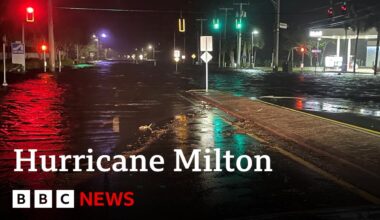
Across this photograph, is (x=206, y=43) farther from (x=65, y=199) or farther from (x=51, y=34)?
(x=51, y=34)

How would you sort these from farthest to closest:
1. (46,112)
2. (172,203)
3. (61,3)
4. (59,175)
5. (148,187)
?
1. (61,3)
2. (46,112)
3. (59,175)
4. (148,187)
5. (172,203)

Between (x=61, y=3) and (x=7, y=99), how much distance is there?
206 ft

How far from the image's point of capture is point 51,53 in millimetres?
57406

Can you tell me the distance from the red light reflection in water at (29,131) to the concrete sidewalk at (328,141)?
197 inches

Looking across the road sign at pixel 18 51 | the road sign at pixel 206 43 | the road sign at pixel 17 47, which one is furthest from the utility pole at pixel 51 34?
the road sign at pixel 206 43

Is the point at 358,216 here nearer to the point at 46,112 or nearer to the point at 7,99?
the point at 46,112

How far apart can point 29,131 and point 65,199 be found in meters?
6.92

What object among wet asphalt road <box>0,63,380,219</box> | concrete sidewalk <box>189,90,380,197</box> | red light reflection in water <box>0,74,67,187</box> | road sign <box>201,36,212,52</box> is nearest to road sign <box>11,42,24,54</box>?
red light reflection in water <box>0,74,67,187</box>

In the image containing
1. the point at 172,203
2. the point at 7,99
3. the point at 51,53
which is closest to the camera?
the point at 172,203

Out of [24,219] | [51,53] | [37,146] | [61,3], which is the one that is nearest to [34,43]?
[61,3]

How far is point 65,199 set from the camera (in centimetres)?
699

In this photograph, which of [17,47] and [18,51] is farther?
[18,51]

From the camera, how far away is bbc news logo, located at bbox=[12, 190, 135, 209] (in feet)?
22.1

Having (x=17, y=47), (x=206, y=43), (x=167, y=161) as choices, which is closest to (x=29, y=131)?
(x=167, y=161)
